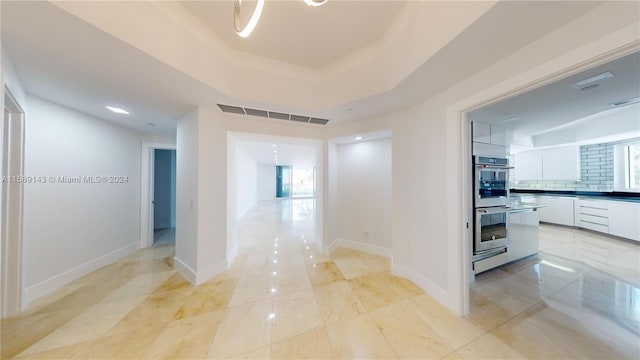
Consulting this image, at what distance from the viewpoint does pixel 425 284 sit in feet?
8.02

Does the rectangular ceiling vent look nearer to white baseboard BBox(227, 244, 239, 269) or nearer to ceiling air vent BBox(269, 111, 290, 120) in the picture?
ceiling air vent BBox(269, 111, 290, 120)

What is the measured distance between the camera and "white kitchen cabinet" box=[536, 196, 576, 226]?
521 cm

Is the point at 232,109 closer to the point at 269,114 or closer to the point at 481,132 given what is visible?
the point at 269,114

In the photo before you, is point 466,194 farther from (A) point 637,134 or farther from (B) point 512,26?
(A) point 637,134

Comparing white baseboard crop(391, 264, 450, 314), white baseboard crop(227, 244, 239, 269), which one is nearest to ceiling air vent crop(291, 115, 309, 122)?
white baseboard crop(227, 244, 239, 269)

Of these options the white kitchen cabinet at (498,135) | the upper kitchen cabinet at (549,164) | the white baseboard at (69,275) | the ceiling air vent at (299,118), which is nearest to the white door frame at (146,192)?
the white baseboard at (69,275)

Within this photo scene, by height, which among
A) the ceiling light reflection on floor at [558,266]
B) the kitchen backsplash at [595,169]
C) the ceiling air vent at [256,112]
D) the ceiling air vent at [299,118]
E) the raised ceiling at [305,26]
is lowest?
the ceiling light reflection on floor at [558,266]

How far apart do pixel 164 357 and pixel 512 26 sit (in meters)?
3.60

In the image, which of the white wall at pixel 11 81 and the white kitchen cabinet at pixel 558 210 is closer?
the white wall at pixel 11 81

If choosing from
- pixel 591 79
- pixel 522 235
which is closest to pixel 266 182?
pixel 522 235

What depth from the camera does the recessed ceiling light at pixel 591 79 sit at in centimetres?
175

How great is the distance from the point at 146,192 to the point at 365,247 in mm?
4761

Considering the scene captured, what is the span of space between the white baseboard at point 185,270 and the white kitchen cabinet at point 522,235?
16.1 feet

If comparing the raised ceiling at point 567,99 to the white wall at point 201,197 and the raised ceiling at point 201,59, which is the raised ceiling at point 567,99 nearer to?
the raised ceiling at point 201,59
